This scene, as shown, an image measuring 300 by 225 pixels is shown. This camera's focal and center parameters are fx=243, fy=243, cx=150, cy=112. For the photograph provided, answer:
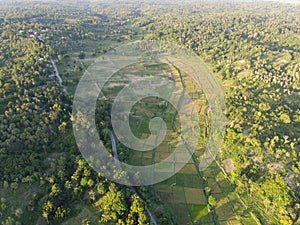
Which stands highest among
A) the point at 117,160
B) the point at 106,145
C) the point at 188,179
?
the point at 106,145

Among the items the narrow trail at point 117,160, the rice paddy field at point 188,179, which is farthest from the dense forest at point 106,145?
the rice paddy field at point 188,179

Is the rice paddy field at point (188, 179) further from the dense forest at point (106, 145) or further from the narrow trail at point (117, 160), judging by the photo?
the narrow trail at point (117, 160)

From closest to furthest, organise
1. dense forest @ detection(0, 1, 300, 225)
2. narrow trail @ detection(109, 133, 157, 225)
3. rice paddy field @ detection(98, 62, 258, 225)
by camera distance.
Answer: dense forest @ detection(0, 1, 300, 225) < narrow trail @ detection(109, 133, 157, 225) < rice paddy field @ detection(98, 62, 258, 225)

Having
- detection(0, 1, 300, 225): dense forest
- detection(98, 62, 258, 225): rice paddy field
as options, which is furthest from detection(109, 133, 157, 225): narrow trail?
detection(98, 62, 258, 225): rice paddy field

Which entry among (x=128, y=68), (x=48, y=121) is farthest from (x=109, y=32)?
(x=48, y=121)

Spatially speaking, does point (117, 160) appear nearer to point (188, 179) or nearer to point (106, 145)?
point (106, 145)

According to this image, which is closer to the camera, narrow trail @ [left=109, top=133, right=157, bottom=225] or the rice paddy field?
narrow trail @ [left=109, top=133, right=157, bottom=225]

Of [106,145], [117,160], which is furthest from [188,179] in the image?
[106,145]

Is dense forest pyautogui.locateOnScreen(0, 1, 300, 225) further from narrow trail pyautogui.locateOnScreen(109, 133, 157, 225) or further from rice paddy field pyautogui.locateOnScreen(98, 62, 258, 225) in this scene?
rice paddy field pyautogui.locateOnScreen(98, 62, 258, 225)

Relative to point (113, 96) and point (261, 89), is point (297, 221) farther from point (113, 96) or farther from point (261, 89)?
point (113, 96)

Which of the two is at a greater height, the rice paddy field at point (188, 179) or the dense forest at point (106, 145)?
the dense forest at point (106, 145)

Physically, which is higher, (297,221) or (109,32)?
(109,32)
